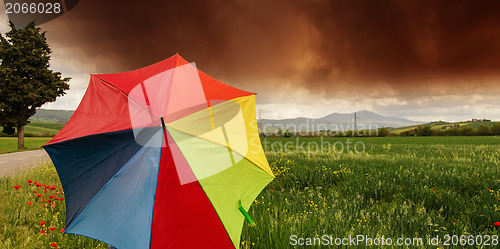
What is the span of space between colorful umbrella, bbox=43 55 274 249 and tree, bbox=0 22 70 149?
3067cm

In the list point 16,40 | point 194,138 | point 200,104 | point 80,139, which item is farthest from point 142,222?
point 16,40

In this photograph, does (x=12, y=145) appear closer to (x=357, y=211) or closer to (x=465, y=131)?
(x=357, y=211)

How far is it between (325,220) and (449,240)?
183cm

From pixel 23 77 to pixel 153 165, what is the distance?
109 ft

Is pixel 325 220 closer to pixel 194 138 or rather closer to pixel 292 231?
pixel 292 231

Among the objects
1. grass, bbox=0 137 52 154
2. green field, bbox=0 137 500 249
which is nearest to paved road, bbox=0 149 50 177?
green field, bbox=0 137 500 249

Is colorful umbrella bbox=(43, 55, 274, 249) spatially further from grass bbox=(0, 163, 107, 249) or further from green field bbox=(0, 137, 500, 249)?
grass bbox=(0, 163, 107, 249)

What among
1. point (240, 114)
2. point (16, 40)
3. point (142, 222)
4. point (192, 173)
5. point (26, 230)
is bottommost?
point (26, 230)

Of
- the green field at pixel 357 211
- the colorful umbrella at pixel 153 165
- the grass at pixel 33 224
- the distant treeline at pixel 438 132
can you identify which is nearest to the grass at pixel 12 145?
the green field at pixel 357 211

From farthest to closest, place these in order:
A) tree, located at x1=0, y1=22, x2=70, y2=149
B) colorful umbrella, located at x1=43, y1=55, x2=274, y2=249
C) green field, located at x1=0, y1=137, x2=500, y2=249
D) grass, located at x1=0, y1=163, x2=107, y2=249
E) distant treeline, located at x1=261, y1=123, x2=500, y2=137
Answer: distant treeline, located at x1=261, y1=123, x2=500, y2=137 < tree, located at x1=0, y1=22, x2=70, y2=149 < grass, located at x1=0, y1=163, x2=107, y2=249 < green field, located at x1=0, y1=137, x2=500, y2=249 < colorful umbrella, located at x1=43, y1=55, x2=274, y2=249

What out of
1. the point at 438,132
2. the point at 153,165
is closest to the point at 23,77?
the point at 153,165

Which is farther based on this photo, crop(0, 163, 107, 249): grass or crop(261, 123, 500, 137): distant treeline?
crop(261, 123, 500, 137): distant treeline

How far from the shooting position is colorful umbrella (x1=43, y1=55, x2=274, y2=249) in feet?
6.02

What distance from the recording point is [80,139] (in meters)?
1.98
